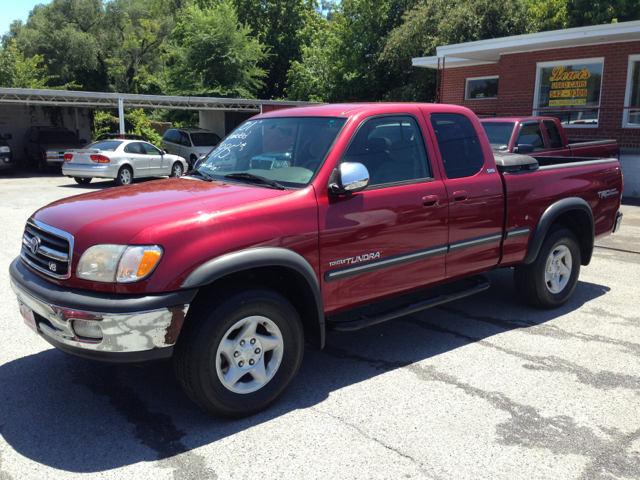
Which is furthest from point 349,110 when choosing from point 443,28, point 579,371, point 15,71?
point 15,71

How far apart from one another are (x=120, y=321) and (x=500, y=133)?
8.54 m

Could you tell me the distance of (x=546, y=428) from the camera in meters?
3.36

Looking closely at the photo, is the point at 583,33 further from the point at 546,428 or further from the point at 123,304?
the point at 123,304

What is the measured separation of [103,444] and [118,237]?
1179 mm

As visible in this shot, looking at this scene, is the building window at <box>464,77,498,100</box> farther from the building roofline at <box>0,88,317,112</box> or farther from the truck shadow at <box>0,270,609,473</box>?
the truck shadow at <box>0,270,609,473</box>

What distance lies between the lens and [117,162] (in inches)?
668

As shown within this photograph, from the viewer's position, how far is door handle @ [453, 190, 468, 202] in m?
4.41

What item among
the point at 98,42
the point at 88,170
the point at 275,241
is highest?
the point at 98,42

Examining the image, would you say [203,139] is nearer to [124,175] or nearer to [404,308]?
[124,175]

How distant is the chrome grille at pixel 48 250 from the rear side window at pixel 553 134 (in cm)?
933

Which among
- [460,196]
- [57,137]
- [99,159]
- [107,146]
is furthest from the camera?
[57,137]

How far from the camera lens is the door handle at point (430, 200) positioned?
4.21m

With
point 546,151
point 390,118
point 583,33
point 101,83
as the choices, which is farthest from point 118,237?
point 101,83

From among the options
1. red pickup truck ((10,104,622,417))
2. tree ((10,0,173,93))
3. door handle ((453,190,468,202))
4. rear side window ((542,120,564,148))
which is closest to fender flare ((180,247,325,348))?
red pickup truck ((10,104,622,417))
